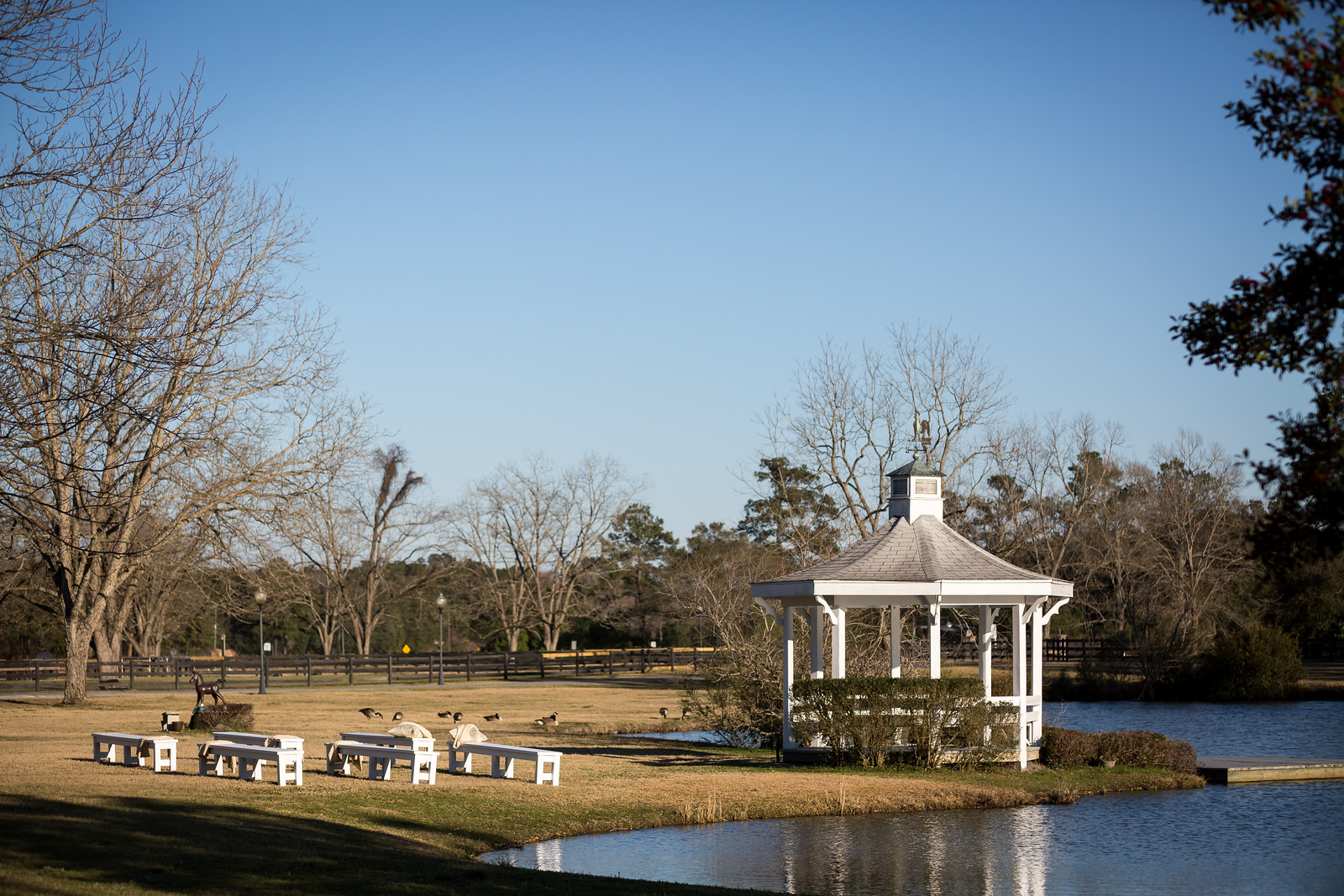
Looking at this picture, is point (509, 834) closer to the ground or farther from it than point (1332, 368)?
closer to the ground

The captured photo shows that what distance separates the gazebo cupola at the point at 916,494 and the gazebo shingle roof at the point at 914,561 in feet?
0.44

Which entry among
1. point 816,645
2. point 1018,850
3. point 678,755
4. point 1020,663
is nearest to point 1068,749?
point 1020,663

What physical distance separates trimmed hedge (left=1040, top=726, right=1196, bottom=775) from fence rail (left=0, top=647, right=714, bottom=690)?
18841 mm

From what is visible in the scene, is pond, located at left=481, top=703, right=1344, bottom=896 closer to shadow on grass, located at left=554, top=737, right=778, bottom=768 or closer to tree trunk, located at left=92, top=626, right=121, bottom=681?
shadow on grass, located at left=554, top=737, right=778, bottom=768

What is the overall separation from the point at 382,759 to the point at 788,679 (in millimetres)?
6632

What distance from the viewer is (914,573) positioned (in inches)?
731

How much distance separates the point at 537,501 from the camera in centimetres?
6066

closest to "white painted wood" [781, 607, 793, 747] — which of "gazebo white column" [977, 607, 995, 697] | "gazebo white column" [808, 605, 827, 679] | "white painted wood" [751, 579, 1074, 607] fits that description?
"white painted wood" [751, 579, 1074, 607]

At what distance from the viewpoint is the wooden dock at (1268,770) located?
18.5 metres

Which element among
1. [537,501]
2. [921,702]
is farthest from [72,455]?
[537,501]

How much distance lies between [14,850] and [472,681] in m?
35.7

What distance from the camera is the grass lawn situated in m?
9.13

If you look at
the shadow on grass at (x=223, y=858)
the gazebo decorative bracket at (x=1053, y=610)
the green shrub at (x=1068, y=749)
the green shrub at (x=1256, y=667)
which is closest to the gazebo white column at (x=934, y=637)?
the gazebo decorative bracket at (x=1053, y=610)

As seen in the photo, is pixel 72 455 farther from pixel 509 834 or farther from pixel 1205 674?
pixel 1205 674
